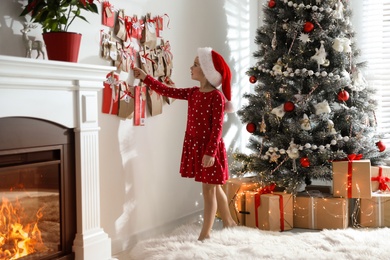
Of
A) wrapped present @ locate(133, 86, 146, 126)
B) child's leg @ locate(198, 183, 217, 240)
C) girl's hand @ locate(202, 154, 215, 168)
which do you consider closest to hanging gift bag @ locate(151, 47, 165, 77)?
wrapped present @ locate(133, 86, 146, 126)

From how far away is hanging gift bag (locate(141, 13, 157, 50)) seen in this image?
3.34 m

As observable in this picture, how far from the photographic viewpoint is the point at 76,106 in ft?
8.45

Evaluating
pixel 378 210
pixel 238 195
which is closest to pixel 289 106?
pixel 238 195

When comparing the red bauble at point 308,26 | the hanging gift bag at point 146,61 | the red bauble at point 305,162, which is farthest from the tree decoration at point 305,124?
the hanging gift bag at point 146,61

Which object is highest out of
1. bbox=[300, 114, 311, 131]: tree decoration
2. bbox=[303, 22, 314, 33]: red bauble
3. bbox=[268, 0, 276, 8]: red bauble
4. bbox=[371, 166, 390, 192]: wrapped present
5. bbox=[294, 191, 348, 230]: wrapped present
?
bbox=[268, 0, 276, 8]: red bauble

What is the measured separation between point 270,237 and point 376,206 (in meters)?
0.88

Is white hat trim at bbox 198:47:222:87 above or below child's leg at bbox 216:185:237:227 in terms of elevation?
above

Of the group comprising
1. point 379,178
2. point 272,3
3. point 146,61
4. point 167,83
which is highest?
point 272,3

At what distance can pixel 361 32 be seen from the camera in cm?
456

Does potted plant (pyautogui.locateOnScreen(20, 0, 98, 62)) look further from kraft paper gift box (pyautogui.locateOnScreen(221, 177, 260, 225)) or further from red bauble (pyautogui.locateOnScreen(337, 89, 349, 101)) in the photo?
red bauble (pyautogui.locateOnScreen(337, 89, 349, 101))

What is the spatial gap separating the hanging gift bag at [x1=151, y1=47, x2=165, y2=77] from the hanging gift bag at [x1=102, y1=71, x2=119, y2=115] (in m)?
0.43

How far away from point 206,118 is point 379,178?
1.46m

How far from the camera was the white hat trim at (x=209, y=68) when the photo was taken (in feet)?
10.7

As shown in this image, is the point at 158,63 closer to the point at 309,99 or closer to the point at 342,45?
the point at 309,99
